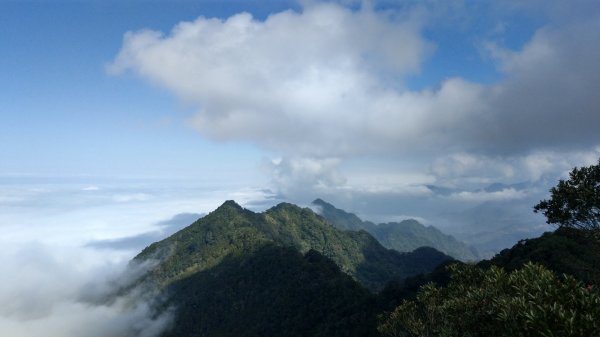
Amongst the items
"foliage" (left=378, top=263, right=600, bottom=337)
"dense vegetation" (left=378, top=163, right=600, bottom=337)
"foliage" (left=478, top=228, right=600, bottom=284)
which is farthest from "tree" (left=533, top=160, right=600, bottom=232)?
"foliage" (left=478, top=228, right=600, bottom=284)

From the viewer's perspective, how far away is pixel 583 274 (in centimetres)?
8025

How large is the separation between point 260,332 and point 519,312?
18031cm

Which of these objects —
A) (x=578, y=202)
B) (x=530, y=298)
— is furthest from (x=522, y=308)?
Answer: (x=578, y=202)

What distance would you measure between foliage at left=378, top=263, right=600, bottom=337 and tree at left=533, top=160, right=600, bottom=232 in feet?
27.2

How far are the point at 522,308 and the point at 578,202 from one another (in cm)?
1859

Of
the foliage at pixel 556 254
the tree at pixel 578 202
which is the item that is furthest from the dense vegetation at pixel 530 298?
the foliage at pixel 556 254

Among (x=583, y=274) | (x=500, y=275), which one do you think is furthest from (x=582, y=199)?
(x=583, y=274)

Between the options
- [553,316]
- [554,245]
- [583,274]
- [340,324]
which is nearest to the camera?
[553,316]

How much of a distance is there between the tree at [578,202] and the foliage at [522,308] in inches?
326

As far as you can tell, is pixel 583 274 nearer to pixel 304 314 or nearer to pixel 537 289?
pixel 537 289

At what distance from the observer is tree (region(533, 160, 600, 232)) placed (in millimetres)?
33688

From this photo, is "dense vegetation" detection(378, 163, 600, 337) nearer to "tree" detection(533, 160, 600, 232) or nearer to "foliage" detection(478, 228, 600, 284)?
"tree" detection(533, 160, 600, 232)

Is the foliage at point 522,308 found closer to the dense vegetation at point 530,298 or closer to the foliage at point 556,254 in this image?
the dense vegetation at point 530,298

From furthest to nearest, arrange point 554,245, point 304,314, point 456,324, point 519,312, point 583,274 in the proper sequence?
point 304,314 → point 554,245 → point 583,274 → point 456,324 → point 519,312
